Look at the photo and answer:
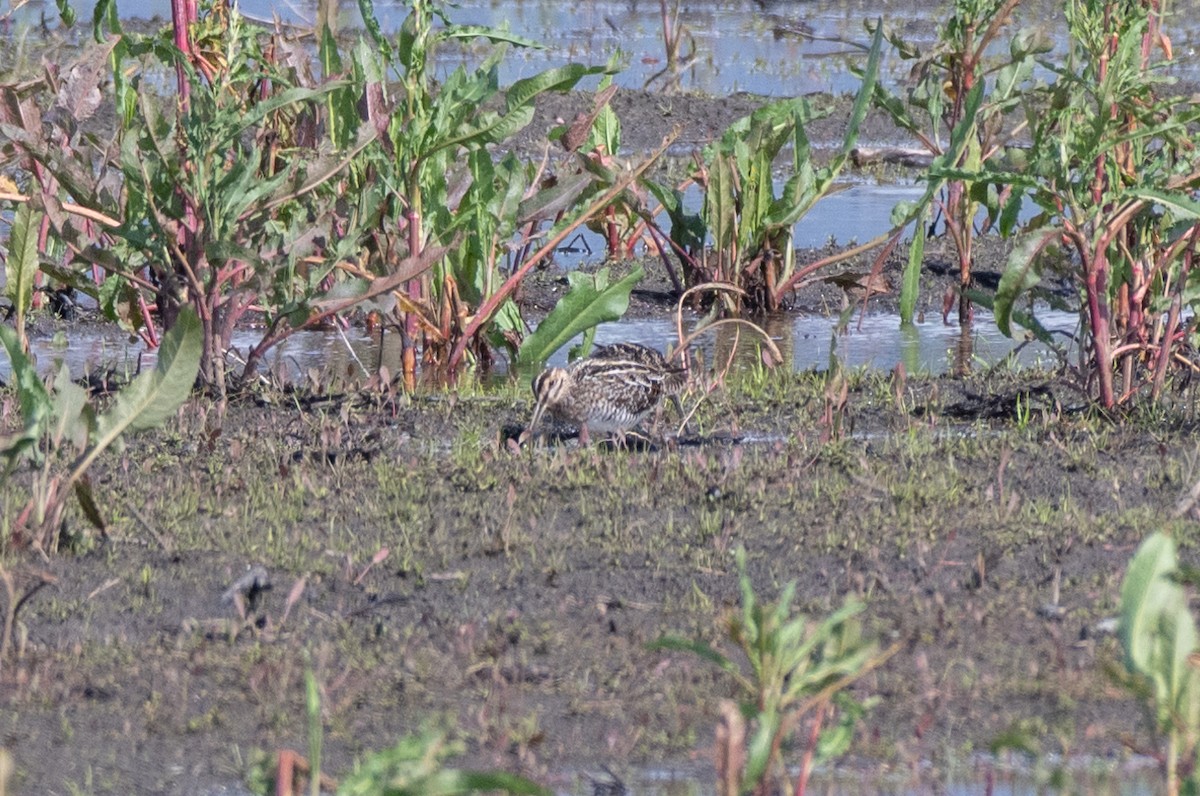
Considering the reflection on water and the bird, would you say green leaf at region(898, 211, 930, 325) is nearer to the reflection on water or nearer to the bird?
the reflection on water

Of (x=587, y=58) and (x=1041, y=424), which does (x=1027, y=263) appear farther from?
(x=587, y=58)

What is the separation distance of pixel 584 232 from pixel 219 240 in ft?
17.2

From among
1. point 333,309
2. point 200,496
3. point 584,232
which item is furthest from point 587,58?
point 200,496

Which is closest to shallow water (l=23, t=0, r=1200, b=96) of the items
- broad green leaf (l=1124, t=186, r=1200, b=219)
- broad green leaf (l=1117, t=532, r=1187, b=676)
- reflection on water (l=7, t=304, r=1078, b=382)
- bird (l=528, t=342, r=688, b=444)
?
reflection on water (l=7, t=304, r=1078, b=382)

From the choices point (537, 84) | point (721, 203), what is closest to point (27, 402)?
point (537, 84)

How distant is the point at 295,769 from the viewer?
10.5 ft

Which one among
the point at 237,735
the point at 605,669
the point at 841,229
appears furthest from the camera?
the point at 841,229

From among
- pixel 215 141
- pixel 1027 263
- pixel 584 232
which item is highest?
→ pixel 215 141

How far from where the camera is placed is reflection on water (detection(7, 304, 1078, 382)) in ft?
25.5

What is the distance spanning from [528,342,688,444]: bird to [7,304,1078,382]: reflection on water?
→ 1.00m

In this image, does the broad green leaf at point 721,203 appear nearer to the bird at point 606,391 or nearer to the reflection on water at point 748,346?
the reflection on water at point 748,346

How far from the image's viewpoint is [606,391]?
6.45 metres

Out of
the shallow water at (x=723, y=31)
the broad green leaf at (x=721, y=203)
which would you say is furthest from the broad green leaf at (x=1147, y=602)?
the shallow water at (x=723, y=31)

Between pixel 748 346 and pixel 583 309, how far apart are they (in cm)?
151
